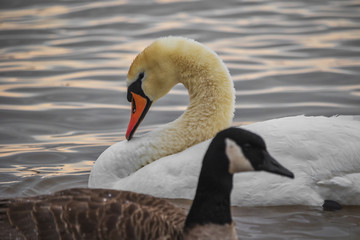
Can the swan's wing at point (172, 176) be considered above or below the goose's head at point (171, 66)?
below

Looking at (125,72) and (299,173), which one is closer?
(299,173)

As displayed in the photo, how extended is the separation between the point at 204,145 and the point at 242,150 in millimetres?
1769

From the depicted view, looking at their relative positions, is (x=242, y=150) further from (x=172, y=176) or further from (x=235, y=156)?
(x=172, y=176)

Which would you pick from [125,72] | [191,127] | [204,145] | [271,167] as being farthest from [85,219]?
[125,72]

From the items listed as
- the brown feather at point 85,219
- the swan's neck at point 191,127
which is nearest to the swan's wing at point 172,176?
the swan's neck at point 191,127

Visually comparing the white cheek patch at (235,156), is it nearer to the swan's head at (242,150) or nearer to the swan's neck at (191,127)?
the swan's head at (242,150)

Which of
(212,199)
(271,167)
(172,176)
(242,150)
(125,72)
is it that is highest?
(242,150)

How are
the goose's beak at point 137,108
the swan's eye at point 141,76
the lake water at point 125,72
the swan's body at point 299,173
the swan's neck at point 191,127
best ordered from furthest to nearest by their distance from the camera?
1. the lake water at point 125,72
2. the goose's beak at point 137,108
3. the swan's eye at point 141,76
4. the swan's neck at point 191,127
5. the swan's body at point 299,173

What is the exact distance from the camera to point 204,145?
6422 millimetres

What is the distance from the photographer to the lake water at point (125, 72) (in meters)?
7.50

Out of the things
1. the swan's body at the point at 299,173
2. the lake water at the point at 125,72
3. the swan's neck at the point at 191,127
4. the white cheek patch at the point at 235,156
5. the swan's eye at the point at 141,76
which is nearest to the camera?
the white cheek patch at the point at 235,156

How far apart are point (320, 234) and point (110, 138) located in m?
3.70

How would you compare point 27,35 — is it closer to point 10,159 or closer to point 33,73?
point 33,73

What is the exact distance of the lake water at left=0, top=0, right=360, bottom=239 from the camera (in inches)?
295
